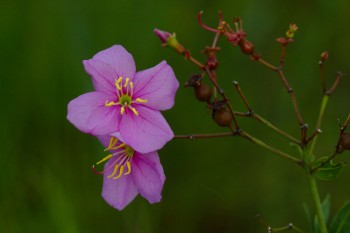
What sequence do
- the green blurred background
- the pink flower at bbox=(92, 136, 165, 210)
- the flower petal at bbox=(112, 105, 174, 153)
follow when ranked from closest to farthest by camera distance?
1. the flower petal at bbox=(112, 105, 174, 153)
2. the pink flower at bbox=(92, 136, 165, 210)
3. the green blurred background

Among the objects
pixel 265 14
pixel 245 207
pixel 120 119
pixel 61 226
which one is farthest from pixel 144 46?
pixel 120 119

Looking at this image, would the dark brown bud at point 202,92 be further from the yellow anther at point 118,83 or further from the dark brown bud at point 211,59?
the yellow anther at point 118,83

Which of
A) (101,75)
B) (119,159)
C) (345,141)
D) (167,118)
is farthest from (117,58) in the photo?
(167,118)

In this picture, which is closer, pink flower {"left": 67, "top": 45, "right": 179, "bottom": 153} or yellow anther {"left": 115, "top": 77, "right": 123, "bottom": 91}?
pink flower {"left": 67, "top": 45, "right": 179, "bottom": 153}

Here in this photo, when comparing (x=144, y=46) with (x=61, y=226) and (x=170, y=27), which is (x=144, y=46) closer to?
(x=170, y=27)

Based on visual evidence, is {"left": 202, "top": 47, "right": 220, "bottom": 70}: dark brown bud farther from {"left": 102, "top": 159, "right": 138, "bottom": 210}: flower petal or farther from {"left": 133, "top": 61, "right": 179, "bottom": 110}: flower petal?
{"left": 102, "top": 159, "right": 138, "bottom": 210}: flower petal

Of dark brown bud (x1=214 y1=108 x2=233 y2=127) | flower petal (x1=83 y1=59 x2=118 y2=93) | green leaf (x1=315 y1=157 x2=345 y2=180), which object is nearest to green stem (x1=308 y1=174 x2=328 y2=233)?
green leaf (x1=315 y1=157 x2=345 y2=180)
